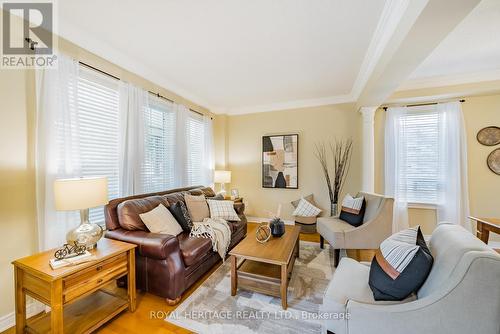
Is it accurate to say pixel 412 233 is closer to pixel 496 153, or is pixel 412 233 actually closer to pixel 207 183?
pixel 496 153

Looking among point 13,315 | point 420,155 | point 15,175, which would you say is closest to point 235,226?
point 13,315

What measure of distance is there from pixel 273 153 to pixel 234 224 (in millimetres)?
2002

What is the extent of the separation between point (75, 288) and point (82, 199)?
2.08ft

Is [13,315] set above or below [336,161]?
below

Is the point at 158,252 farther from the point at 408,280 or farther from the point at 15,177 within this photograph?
the point at 408,280

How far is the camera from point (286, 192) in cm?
444

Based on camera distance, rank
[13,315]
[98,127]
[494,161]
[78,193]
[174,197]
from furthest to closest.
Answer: [494,161]
[174,197]
[98,127]
[13,315]
[78,193]

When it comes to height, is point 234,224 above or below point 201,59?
below

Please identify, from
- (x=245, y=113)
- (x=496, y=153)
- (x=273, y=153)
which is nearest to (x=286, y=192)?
(x=273, y=153)

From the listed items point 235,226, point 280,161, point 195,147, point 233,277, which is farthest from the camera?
point 280,161

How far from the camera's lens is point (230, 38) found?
222 centimetres

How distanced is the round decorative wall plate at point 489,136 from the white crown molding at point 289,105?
6.48 ft

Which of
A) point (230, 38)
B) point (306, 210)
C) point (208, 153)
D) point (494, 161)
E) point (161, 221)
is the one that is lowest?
point (306, 210)

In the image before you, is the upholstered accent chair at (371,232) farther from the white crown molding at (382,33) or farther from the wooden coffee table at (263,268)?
the white crown molding at (382,33)
